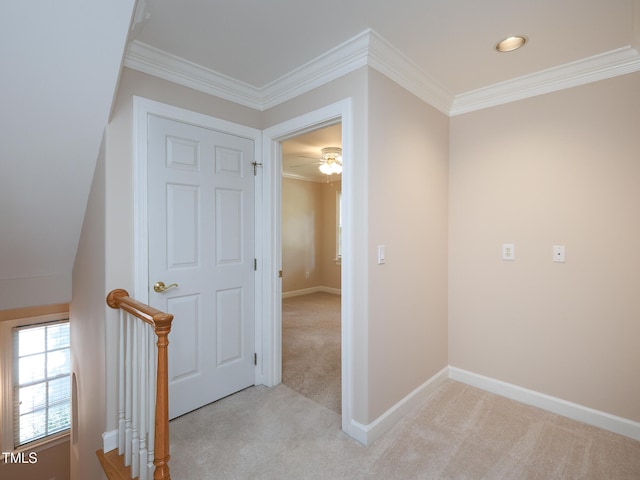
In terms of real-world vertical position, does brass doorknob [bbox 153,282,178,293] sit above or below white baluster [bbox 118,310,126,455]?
above

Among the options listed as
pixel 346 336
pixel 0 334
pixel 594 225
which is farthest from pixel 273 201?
pixel 0 334

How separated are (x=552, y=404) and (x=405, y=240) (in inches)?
62.1

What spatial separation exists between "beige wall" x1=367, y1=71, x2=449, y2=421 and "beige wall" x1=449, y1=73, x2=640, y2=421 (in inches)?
8.1

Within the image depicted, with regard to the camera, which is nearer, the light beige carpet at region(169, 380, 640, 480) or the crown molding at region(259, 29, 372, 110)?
the light beige carpet at region(169, 380, 640, 480)

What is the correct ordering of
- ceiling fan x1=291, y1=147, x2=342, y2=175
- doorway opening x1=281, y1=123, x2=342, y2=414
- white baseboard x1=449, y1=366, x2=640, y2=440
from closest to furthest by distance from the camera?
1. white baseboard x1=449, y1=366, x2=640, y2=440
2. doorway opening x1=281, y1=123, x2=342, y2=414
3. ceiling fan x1=291, y1=147, x2=342, y2=175

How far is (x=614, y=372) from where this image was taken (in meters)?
2.12

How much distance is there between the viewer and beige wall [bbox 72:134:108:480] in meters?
1.93

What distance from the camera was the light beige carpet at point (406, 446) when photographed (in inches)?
68.8

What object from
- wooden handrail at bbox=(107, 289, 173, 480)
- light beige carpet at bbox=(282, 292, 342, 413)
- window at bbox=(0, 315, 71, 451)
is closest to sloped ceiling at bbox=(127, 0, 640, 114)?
wooden handrail at bbox=(107, 289, 173, 480)

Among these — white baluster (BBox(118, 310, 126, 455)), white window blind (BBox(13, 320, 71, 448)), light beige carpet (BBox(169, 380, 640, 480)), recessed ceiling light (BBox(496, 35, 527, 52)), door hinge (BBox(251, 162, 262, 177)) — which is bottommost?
white window blind (BBox(13, 320, 71, 448))

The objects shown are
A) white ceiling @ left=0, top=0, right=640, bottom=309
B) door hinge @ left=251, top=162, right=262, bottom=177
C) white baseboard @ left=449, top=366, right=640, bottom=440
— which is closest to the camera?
white ceiling @ left=0, top=0, right=640, bottom=309

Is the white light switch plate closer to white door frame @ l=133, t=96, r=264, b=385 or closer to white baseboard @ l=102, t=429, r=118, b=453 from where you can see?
white door frame @ l=133, t=96, r=264, b=385

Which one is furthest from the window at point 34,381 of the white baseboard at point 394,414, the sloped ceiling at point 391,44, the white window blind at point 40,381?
the white baseboard at point 394,414

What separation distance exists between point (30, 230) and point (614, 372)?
3965 mm
